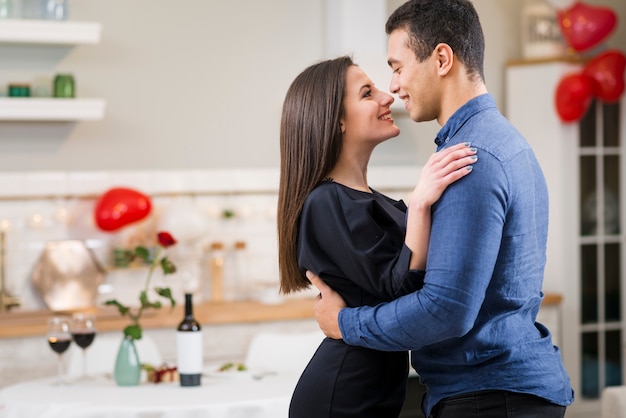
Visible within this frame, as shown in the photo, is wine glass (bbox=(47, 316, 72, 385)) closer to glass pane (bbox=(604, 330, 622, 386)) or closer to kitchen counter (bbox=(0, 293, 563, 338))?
kitchen counter (bbox=(0, 293, 563, 338))

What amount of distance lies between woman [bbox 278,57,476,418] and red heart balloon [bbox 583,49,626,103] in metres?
3.78

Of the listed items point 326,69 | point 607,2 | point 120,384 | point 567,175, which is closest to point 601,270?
point 567,175

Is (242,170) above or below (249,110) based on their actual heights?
below

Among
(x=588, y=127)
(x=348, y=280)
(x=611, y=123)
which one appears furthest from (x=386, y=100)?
(x=611, y=123)

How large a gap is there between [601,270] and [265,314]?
229 centimetres

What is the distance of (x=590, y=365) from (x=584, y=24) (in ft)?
6.79

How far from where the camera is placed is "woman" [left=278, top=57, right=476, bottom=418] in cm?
194

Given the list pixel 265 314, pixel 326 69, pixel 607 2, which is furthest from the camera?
pixel 607 2

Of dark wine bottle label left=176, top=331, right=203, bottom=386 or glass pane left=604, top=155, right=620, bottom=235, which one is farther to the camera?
glass pane left=604, top=155, right=620, bottom=235

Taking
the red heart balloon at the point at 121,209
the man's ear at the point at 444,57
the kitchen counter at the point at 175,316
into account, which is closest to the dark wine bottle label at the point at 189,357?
the kitchen counter at the point at 175,316

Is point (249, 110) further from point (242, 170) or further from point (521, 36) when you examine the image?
point (521, 36)

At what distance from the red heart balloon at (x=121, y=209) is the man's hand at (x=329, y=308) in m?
3.02

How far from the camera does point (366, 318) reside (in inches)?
73.0

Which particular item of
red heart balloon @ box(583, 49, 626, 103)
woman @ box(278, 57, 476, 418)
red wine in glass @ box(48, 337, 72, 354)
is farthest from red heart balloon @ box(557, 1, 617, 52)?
woman @ box(278, 57, 476, 418)
